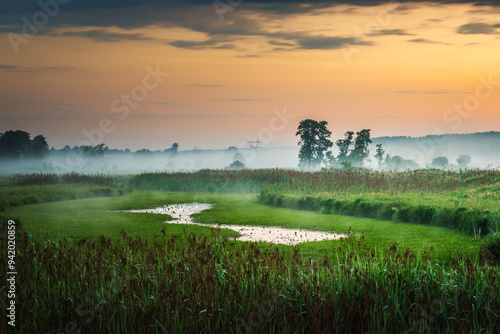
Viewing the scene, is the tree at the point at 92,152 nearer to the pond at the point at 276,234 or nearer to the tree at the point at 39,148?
the tree at the point at 39,148

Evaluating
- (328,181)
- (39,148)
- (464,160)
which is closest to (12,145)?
(39,148)

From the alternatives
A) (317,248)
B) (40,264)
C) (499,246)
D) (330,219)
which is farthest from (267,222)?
(40,264)

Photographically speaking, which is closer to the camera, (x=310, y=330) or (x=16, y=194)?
(x=310, y=330)

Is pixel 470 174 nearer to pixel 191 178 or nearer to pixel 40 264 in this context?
pixel 191 178

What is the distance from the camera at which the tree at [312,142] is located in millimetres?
53500

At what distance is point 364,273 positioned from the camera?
6.14 m

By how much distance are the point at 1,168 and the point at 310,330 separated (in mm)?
55180

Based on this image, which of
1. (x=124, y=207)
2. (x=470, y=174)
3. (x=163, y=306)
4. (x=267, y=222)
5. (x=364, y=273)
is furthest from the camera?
(x=470, y=174)

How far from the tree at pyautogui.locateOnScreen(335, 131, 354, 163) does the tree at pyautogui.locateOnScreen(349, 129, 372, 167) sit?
1.02 metres

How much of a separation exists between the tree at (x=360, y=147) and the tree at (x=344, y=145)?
1016 mm

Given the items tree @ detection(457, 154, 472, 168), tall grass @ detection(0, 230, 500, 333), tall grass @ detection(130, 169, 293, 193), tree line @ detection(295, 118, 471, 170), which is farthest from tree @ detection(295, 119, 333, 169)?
tall grass @ detection(0, 230, 500, 333)

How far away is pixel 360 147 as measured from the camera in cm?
5109

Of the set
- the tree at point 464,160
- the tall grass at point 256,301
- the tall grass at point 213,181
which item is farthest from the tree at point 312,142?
the tall grass at point 256,301

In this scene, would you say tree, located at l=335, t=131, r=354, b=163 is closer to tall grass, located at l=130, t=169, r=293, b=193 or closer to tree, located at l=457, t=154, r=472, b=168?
tall grass, located at l=130, t=169, r=293, b=193
